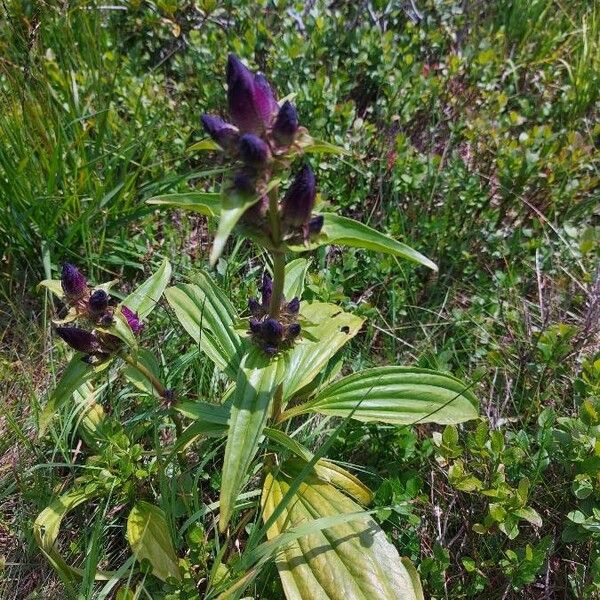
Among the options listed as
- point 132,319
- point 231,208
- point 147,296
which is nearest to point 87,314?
point 132,319

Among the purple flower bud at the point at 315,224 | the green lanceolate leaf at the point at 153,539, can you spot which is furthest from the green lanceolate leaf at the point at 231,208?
the green lanceolate leaf at the point at 153,539

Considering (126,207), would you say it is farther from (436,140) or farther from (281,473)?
(436,140)

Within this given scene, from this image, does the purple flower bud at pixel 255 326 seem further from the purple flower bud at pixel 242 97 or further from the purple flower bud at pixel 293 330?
the purple flower bud at pixel 242 97

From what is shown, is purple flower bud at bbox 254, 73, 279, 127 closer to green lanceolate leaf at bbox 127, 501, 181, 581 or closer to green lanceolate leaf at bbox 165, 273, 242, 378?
green lanceolate leaf at bbox 165, 273, 242, 378

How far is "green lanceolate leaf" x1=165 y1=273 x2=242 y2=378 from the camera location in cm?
229

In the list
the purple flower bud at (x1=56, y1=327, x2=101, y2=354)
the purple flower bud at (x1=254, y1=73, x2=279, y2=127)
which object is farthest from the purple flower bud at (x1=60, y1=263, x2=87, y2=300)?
the purple flower bud at (x1=254, y1=73, x2=279, y2=127)

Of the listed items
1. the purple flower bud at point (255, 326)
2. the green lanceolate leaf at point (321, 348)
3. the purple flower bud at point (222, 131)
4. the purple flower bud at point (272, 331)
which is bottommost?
the green lanceolate leaf at point (321, 348)

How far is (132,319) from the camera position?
6.77ft

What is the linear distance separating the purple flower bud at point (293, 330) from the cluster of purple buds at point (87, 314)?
0.53 metres

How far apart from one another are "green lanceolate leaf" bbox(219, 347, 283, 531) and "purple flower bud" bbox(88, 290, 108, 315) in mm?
443

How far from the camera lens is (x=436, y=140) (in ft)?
11.5

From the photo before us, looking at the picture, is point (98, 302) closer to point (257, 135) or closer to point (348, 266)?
point (257, 135)

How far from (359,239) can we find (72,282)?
2.78 feet

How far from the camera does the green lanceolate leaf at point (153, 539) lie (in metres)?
2.06
